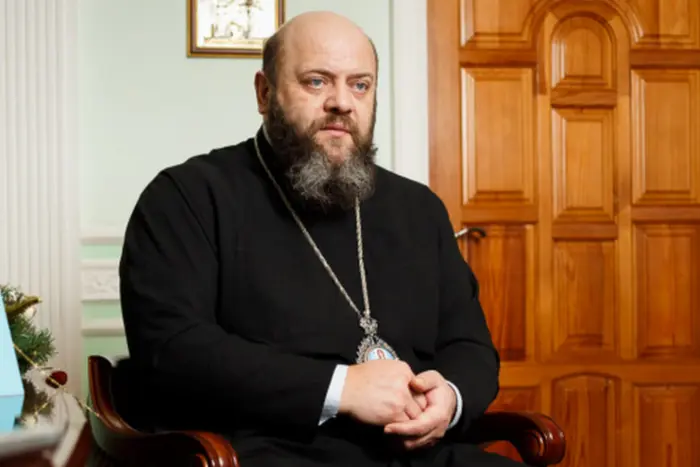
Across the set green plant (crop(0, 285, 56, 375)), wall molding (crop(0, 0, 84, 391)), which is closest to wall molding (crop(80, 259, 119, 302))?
wall molding (crop(0, 0, 84, 391))

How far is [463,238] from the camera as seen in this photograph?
Result: 378cm

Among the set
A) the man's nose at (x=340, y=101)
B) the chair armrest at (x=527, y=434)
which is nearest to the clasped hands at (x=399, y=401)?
the chair armrest at (x=527, y=434)

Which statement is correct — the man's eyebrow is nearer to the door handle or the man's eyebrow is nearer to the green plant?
the green plant

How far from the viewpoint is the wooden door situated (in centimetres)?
378

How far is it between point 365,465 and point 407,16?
2.16 metres

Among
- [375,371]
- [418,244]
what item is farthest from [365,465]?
[418,244]

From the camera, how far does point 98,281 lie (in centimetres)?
348

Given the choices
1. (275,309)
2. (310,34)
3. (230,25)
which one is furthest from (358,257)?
(230,25)

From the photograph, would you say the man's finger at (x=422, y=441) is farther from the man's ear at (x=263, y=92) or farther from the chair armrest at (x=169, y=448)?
the man's ear at (x=263, y=92)

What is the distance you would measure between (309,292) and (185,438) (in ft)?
1.76

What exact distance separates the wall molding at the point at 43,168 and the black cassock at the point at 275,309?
1.32 meters

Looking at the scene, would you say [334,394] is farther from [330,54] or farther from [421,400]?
[330,54]

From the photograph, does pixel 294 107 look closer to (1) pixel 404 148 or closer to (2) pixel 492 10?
(1) pixel 404 148

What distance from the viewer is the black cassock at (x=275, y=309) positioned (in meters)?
1.94
